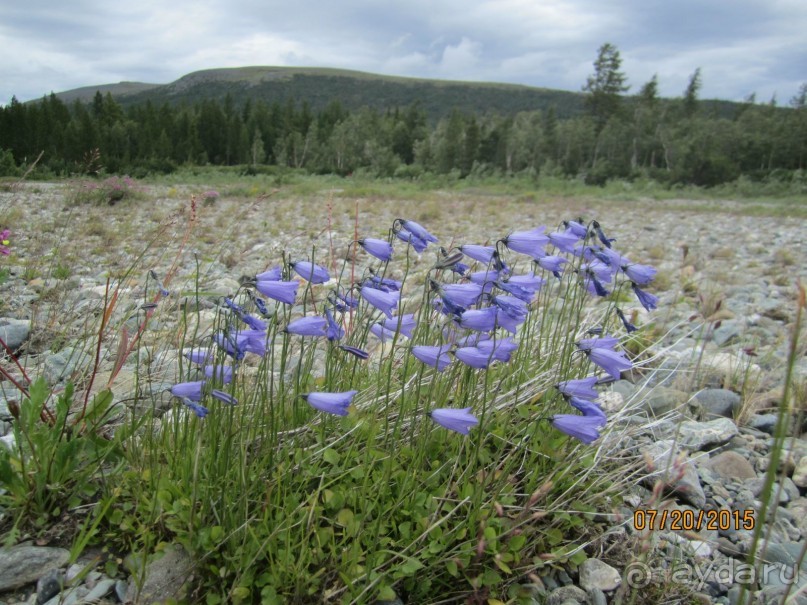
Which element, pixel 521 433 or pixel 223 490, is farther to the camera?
pixel 521 433

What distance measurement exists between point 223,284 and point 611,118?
A: 7499 cm

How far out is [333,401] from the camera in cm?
169

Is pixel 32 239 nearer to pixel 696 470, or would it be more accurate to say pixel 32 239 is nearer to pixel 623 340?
pixel 623 340

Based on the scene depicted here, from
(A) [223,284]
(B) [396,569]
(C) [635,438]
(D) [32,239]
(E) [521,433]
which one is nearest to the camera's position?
(B) [396,569]

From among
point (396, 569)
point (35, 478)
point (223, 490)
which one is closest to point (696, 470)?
point (396, 569)

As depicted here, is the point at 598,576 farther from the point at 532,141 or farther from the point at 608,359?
the point at 532,141

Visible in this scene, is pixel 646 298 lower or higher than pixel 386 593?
higher

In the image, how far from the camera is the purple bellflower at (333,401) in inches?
66.3

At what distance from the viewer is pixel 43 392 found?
1.98 metres

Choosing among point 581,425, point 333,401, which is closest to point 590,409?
point 581,425
